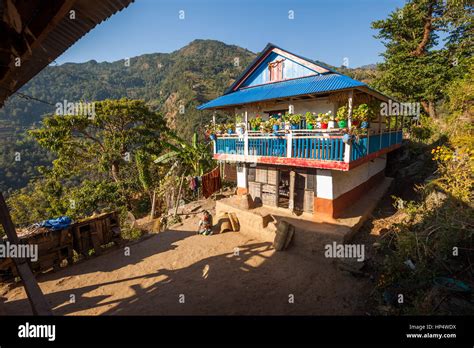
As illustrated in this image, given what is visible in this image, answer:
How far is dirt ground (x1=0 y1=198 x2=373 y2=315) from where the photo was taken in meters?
6.47

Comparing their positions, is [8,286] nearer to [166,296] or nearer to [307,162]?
[166,296]

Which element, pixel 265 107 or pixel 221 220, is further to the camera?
pixel 265 107

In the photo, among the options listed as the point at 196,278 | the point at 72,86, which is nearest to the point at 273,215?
the point at 196,278

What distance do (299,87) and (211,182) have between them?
9643 mm

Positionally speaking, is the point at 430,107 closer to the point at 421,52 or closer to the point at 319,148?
the point at 421,52

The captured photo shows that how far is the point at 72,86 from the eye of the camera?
12438cm

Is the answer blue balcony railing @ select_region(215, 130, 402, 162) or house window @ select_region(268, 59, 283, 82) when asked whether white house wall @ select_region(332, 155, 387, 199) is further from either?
house window @ select_region(268, 59, 283, 82)

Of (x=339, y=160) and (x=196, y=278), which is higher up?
(x=339, y=160)

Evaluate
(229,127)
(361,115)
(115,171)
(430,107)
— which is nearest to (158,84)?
(115,171)

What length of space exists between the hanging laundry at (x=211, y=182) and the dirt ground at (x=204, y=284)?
6.70 meters

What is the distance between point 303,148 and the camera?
9.88 metres

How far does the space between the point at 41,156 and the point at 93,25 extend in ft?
260

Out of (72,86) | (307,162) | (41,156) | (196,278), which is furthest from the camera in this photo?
(72,86)
